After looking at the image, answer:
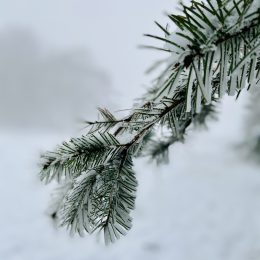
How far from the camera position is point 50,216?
158 centimetres

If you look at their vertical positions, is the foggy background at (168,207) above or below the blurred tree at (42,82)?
below

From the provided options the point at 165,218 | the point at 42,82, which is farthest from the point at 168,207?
the point at 42,82

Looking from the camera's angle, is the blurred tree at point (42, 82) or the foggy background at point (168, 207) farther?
the blurred tree at point (42, 82)

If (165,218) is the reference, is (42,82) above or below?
above

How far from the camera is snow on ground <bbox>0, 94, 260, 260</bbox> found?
620 centimetres

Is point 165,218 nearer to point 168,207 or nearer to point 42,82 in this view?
point 168,207

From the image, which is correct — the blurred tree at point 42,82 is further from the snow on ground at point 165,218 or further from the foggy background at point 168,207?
the snow on ground at point 165,218

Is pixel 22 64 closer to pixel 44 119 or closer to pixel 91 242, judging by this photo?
pixel 44 119

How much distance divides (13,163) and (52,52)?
106ft

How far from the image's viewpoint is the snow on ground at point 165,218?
6203 millimetres

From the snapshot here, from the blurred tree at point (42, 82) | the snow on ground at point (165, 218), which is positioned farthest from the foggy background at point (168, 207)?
the blurred tree at point (42, 82)

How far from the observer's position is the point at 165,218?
8555mm

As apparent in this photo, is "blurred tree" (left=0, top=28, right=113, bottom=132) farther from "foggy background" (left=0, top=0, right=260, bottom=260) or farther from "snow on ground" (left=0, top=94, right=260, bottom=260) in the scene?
"snow on ground" (left=0, top=94, right=260, bottom=260)

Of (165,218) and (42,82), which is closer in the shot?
(165,218)
